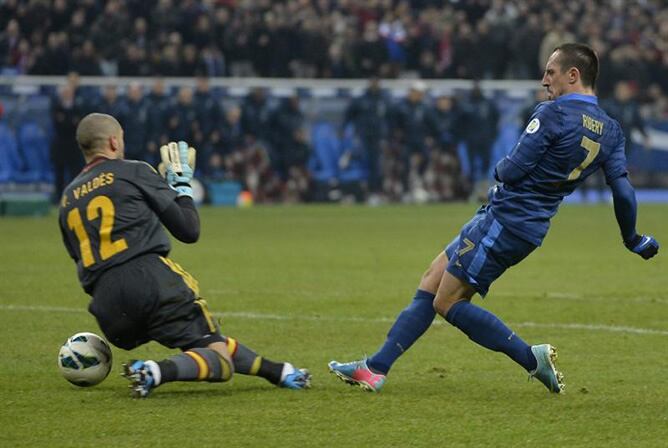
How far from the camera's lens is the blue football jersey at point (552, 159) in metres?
7.21

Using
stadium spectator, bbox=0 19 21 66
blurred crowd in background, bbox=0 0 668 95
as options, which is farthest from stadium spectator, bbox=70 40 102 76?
stadium spectator, bbox=0 19 21 66

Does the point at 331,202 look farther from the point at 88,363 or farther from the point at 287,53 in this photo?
the point at 88,363

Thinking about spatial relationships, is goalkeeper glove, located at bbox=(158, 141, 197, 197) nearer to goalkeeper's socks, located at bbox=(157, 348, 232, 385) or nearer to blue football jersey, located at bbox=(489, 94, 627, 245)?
goalkeeper's socks, located at bbox=(157, 348, 232, 385)

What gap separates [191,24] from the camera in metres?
28.5

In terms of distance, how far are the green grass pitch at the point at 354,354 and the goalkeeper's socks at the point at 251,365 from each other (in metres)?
0.12

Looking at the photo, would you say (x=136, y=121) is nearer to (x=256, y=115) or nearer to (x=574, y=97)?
(x=256, y=115)

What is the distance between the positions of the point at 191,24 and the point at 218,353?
71.6 ft

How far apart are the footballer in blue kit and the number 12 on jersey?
145cm

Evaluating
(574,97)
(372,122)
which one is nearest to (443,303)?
(574,97)

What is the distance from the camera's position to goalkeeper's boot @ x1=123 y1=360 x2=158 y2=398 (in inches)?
281

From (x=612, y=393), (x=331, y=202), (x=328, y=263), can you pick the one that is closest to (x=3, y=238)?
(x=328, y=263)

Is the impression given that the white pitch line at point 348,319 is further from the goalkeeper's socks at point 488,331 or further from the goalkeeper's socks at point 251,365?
the goalkeeper's socks at point 251,365

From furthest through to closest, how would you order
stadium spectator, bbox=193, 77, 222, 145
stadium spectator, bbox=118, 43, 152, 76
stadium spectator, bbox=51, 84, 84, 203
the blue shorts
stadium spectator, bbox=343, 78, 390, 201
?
1. stadium spectator, bbox=343, 78, 390, 201
2. stadium spectator, bbox=118, 43, 152, 76
3. stadium spectator, bbox=193, 77, 222, 145
4. stadium spectator, bbox=51, 84, 84, 203
5. the blue shorts

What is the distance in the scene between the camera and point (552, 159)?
7289 millimetres
